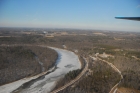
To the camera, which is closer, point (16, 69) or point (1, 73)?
point (1, 73)

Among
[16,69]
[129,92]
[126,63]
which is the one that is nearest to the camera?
[129,92]

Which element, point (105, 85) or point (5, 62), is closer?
point (105, 85)

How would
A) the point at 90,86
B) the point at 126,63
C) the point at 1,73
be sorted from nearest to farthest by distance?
the point at 90,86
the point at 1,73
the point at 126,63

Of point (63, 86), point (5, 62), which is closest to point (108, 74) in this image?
point (63, 86)

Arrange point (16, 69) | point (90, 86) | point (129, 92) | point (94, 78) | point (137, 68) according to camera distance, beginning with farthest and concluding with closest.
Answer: point (137, 68) < point (16, 69) < point (94, 78) < point (90, 86) < point (129, 92)

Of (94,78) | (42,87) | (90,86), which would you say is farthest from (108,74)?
(42,87)

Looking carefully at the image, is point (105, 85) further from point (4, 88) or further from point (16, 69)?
point (16, 69)

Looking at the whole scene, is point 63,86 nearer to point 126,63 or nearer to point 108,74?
point 108,74

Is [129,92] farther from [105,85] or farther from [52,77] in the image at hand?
[52,77]

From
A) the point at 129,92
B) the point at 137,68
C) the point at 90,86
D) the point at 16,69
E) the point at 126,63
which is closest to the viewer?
the point at 129,92
